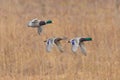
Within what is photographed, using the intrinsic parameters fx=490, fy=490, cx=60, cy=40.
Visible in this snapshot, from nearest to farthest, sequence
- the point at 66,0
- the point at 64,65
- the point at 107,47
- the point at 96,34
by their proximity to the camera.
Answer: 1. the point at 64,65
2. the point at 107,47
3. the point at 96,34
4. the point at 66,0

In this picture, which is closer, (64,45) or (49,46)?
(49,46)

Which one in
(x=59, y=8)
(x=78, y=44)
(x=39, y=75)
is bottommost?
(x=39, y=75)

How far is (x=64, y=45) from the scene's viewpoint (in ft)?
21.8

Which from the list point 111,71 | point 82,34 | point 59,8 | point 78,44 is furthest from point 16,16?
point 78,44

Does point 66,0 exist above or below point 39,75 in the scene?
above

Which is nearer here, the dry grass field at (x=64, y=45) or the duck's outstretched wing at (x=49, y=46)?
the duck's outstretched wing at (x=49, y=46)

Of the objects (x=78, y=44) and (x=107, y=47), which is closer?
(x=78, y=44)

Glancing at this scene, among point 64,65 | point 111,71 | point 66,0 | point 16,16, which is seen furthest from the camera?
point 66,0

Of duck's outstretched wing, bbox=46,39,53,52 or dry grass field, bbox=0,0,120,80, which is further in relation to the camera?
dry grass field, bbox=0,0,120,80

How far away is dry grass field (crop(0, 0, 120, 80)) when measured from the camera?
5.63m

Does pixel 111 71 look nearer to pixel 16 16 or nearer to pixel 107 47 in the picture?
pixel 107 47

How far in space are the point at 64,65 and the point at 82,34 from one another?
47.7 inches

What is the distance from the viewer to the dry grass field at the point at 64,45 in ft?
18.5

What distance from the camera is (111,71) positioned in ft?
18.0
